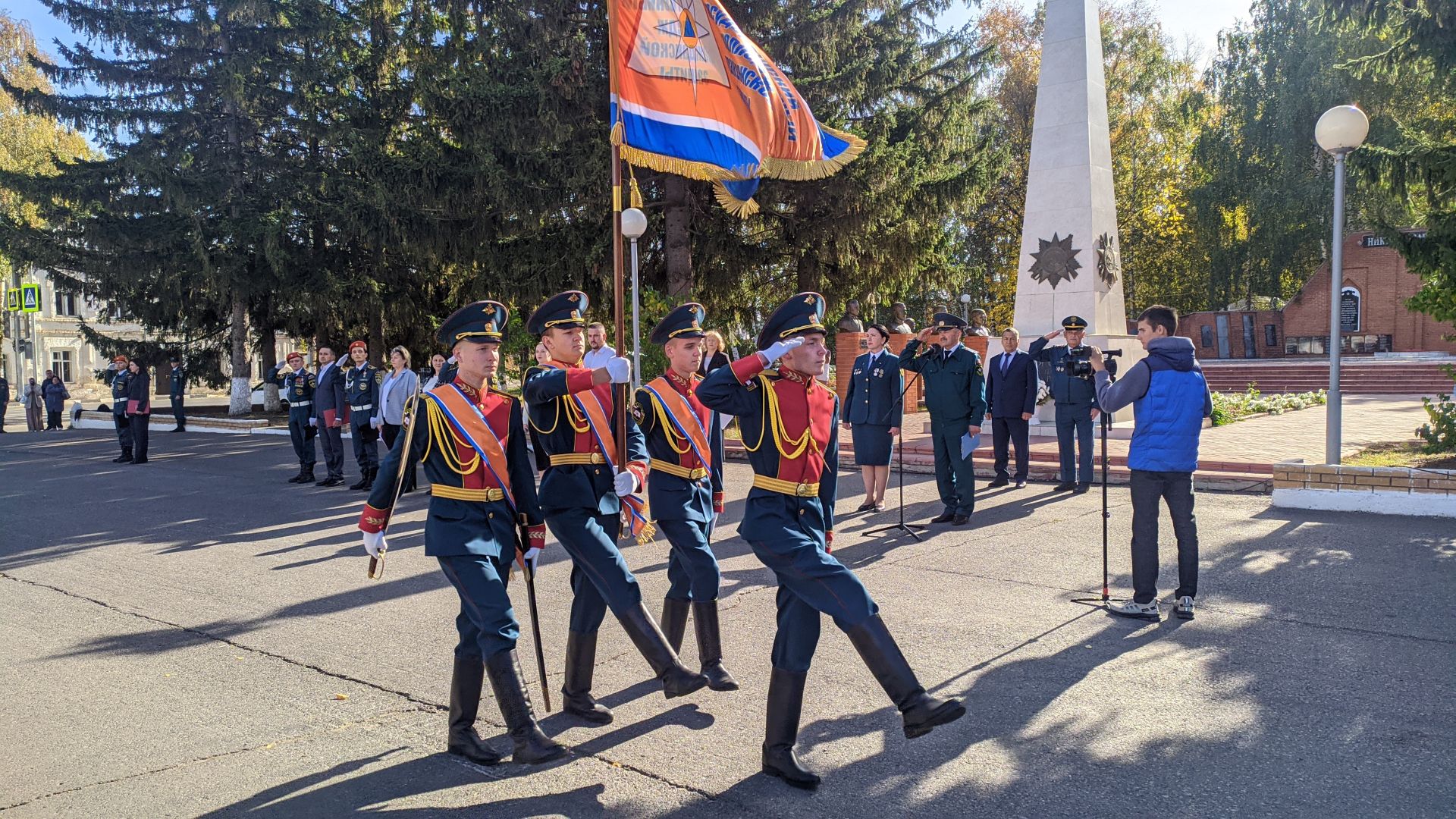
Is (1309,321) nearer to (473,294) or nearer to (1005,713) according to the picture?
(473,294)

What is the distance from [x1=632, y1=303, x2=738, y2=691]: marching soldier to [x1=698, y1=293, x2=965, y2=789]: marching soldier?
0.79 meters

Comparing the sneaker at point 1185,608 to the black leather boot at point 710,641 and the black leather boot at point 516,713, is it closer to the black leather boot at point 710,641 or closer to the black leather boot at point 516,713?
the black leather boot at point 710,641

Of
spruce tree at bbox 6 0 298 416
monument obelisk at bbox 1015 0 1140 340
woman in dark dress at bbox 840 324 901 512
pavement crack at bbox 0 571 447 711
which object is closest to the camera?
pavement crack at bbox 0 571 447 711

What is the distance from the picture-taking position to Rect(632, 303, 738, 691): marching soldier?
520 cm

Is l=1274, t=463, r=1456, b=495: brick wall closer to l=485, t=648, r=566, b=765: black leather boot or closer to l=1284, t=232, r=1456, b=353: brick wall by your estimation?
l=485, t=648, r=566, b=765: black leather boot

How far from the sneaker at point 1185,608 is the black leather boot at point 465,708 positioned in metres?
4.12

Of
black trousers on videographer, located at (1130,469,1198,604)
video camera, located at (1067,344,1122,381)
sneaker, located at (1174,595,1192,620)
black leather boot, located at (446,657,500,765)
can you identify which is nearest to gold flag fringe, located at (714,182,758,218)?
video camera, located at (1067,344,1122,381)

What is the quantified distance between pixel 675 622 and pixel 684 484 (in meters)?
0.74

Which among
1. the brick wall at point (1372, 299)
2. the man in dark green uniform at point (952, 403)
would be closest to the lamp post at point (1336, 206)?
the man in dark green uniform at point (952, 403)

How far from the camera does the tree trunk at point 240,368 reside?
2895 centimetres

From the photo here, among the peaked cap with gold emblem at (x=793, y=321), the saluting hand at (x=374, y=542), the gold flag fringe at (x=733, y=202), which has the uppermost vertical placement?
the gold flag fringe at (x=733, y=202)

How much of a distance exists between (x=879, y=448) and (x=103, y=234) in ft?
78.7

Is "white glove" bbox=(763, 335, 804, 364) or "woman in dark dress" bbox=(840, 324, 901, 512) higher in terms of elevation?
"white glove" bbox=(763, 335, 804, 364)

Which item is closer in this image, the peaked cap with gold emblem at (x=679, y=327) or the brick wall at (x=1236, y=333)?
the peaked cap with gold emblem at (x=679, y=327)
